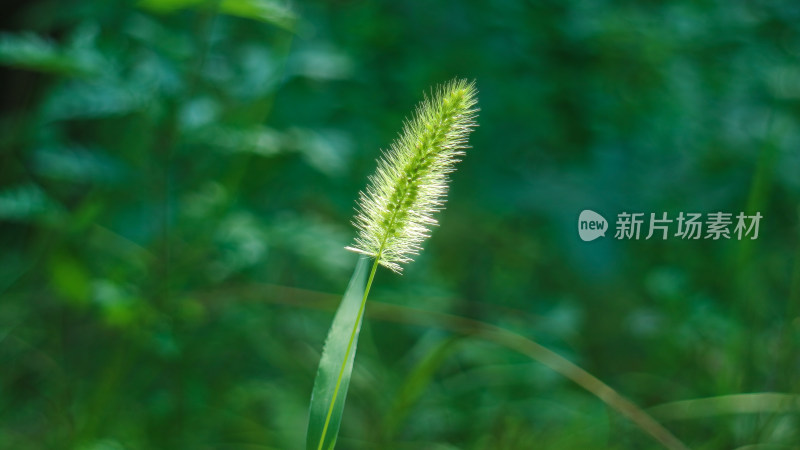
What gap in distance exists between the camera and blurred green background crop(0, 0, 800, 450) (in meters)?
1.19

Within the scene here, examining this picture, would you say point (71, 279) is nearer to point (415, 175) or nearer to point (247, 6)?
point (247, 6)

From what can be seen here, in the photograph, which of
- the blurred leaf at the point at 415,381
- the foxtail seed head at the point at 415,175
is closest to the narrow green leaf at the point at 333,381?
the foxtail seed head at the point at 415,175

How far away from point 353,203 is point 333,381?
1.08 meters

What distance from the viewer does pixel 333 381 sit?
58 centimetres

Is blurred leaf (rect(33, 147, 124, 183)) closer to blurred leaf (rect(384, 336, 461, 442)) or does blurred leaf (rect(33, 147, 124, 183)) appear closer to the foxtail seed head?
blurred leaf (rect(384, 336, 461, 442))

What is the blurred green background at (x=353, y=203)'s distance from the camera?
1191 millimetres

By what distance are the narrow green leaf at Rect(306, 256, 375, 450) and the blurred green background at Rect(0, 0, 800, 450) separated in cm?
48

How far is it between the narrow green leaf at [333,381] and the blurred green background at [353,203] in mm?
478

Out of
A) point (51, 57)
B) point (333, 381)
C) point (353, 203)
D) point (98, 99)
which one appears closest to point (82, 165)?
point (98, 99)

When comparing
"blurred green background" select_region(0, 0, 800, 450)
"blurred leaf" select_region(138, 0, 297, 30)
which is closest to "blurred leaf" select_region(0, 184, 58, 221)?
"blurred green background" select_region(0, 0, 800, 450)

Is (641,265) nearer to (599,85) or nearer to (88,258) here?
(599,85)

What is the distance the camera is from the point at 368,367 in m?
Result: 1.55

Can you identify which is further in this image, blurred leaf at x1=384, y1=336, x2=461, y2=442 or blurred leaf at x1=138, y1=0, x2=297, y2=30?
blurred leaf at x1=384, y1=336, x2=461, y2=442

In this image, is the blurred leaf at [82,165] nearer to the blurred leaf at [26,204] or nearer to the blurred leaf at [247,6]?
the blurred leaf at [26,204]
